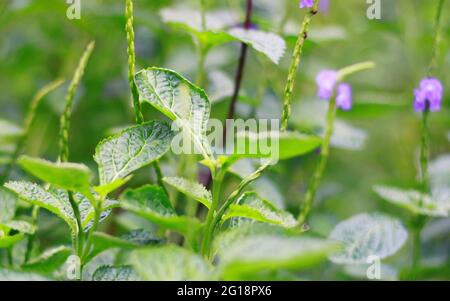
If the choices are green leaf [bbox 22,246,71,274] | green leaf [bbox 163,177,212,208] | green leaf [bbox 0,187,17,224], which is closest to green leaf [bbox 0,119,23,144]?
green leaf [bbox 0,187,17,224]

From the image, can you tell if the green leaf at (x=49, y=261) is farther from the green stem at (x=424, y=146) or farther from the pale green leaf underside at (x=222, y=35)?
the green stem at (x=424, y=146)

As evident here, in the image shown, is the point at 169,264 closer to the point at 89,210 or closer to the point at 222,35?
the point at 89,210


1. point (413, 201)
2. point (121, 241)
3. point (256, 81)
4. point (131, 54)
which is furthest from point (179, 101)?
point (256, 81)

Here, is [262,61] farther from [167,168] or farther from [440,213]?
[440,213]

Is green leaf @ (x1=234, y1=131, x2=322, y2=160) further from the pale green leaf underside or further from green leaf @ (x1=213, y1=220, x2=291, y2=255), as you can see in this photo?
the pale green leaf underside

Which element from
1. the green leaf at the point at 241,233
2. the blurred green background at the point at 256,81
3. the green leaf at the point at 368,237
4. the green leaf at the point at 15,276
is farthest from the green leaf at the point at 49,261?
the blurred green background at the point at 256,81
